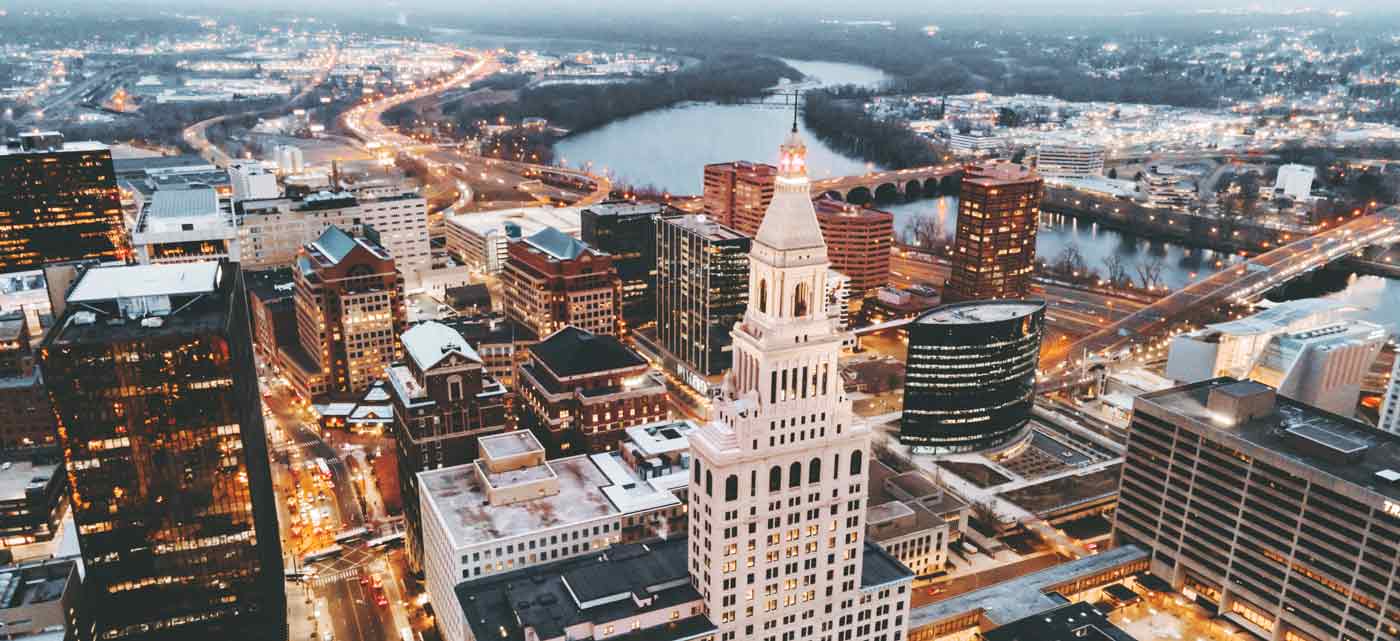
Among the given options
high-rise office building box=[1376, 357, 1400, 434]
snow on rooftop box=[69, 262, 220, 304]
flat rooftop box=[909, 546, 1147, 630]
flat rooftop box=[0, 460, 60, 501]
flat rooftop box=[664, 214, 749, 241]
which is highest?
snow on rooftop box=[69, 262, 220, 304]

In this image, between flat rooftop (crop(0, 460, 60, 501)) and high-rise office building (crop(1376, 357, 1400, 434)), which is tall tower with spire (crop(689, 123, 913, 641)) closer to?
flat rooftop (crop(0, 460, 60, 501))

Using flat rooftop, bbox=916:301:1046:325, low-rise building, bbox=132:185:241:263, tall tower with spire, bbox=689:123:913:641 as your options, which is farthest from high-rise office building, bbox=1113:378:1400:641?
low-rise building, bbox=132:185:241:263

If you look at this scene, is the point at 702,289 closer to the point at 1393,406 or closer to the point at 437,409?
the point at 437,409

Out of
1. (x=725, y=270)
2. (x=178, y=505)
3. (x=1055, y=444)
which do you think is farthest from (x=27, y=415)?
(x=1055, y=444)

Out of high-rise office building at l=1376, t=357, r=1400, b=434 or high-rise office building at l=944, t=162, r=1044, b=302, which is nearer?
high-rise office building at l=1376, t=357, r=1400, b=434

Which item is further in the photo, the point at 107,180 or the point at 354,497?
the point at 107,180

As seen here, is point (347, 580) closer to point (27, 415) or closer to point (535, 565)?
point (535, 565)

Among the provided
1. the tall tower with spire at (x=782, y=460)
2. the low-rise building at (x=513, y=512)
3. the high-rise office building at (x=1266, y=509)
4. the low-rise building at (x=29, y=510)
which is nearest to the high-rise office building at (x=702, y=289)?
the low-rise building at (x=513, y=512)
